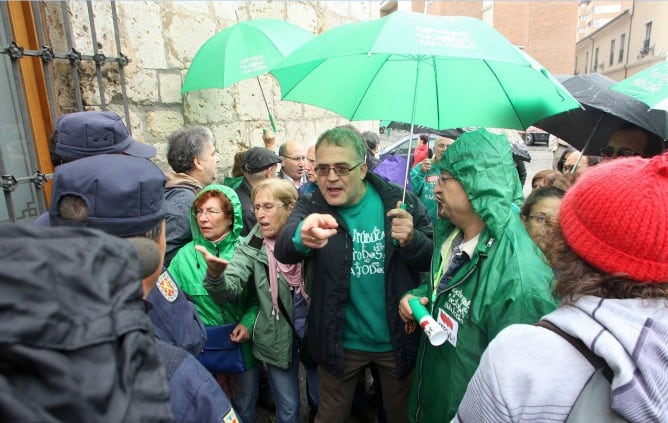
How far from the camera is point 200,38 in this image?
3633mm

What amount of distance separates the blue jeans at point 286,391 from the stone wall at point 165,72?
198 cm

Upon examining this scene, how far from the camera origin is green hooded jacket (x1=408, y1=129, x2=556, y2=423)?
1455 millimetres

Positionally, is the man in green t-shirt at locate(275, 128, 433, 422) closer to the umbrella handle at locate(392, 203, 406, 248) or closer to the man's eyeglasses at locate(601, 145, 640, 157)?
the umbrella handle at locate(392, 203, 406, 248)

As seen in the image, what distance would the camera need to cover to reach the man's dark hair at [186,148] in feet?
9.23

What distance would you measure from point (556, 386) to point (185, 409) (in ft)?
2.73

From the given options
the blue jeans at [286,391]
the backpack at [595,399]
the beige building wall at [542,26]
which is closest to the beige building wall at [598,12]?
the beige building wall at [542,26]

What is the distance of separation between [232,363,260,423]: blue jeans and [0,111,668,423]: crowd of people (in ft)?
0.04

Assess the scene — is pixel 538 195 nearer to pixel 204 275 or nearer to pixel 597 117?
pixel 597 117

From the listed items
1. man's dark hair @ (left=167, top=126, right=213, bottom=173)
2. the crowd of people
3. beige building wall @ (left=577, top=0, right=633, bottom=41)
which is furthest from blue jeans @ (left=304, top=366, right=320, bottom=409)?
beige building wall @ (left=577, top=0, right=633, bottom=41)

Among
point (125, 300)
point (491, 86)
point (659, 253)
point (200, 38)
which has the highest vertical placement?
point (200, 38)

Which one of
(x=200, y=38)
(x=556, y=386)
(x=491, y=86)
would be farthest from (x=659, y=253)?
(x=200, y=38)

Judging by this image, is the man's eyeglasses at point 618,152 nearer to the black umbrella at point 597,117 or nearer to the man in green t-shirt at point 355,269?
the black umbrella at point 597,117

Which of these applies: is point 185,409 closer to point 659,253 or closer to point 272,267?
point 659,253

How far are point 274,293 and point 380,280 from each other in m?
0.63
